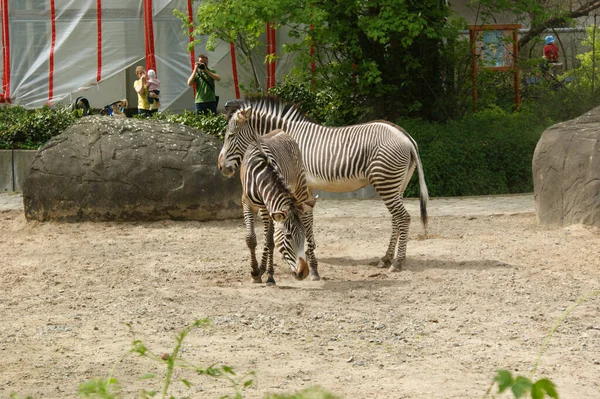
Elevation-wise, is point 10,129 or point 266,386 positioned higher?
point 10,129

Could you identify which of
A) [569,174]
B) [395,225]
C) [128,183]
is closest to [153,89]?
[128,183]

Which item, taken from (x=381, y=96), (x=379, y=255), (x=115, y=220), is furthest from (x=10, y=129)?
(x=379, y=255)

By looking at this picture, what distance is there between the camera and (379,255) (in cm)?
1008

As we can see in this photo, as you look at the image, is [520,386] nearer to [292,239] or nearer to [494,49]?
[292,239]

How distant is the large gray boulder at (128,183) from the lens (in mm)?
11750

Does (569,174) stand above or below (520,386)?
above

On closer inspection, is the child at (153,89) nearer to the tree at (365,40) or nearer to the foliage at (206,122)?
the tree at (365,40)

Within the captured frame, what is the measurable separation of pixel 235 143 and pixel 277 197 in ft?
4.44

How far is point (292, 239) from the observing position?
8.09 meters

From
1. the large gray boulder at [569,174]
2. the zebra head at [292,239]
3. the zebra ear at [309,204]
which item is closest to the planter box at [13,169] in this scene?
the zebra ear at [309,204]

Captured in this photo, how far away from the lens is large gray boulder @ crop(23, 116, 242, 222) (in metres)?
11.8

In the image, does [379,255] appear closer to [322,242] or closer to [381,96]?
[322,242]

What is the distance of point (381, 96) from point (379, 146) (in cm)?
722

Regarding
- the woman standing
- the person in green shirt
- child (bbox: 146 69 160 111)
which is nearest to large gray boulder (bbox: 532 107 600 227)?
the person in green shirt
